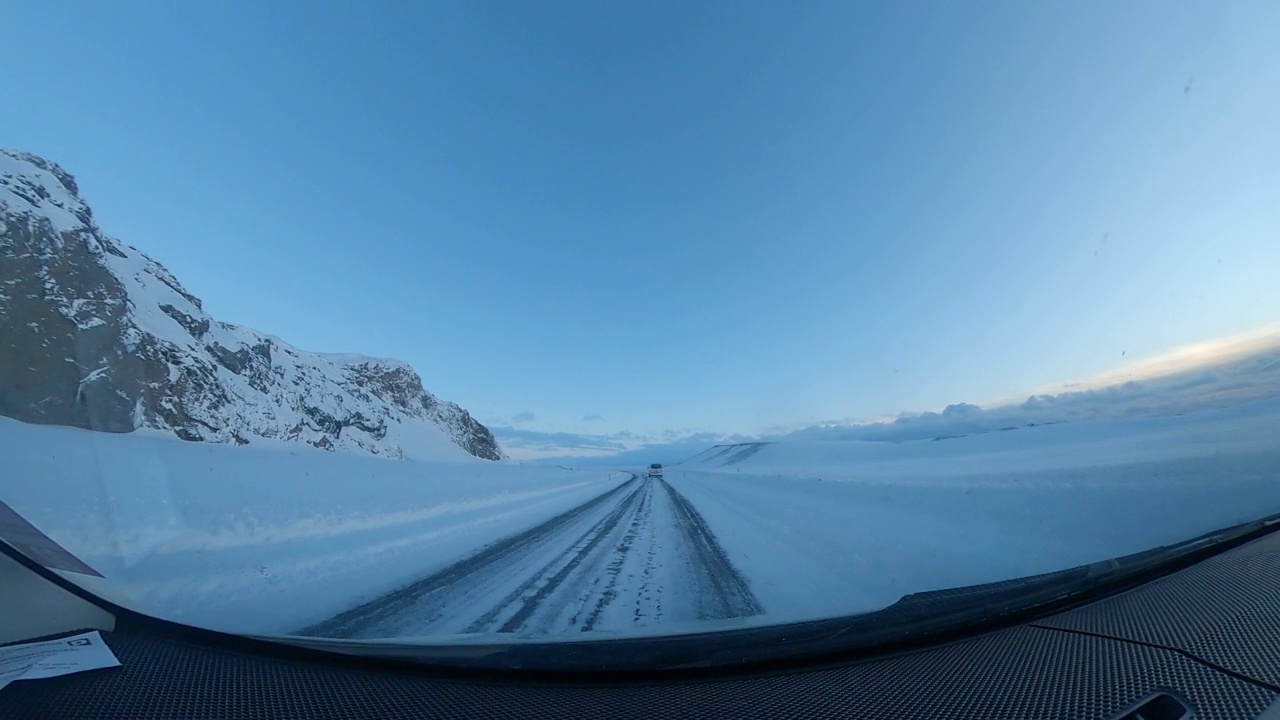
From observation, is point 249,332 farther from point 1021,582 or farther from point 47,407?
point 1021,582

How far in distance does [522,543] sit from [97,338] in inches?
273

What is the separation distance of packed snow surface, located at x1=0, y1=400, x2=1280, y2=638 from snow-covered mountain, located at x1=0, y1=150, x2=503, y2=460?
670 mm

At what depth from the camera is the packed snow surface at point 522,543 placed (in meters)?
4.68

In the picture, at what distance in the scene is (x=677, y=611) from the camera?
4.88 metres

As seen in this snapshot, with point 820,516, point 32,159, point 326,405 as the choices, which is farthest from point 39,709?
point 326,405

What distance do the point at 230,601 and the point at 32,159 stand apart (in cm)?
534

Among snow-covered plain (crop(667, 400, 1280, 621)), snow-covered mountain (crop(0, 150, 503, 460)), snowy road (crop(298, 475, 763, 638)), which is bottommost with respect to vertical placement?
snow-covered plain (crop(667, 400, 1280, 621))

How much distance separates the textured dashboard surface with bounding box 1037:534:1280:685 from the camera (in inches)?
78.5

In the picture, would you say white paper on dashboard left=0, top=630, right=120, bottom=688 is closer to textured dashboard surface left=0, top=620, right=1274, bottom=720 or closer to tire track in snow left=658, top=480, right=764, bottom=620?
textured dashboard surface left=0, top=620, right=1274, bottom=720

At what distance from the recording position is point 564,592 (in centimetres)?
560

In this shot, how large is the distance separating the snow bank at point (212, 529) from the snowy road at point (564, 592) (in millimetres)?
569

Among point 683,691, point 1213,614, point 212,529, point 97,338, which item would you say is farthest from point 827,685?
point 97,338

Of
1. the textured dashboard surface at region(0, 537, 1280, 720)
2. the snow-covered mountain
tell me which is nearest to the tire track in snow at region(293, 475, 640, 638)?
the textured dashboard surface at region(0, 537, 1280, 720)

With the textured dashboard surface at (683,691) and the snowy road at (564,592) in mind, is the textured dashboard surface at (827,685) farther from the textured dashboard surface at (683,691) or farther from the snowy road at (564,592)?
the snowy road at (564,592)
